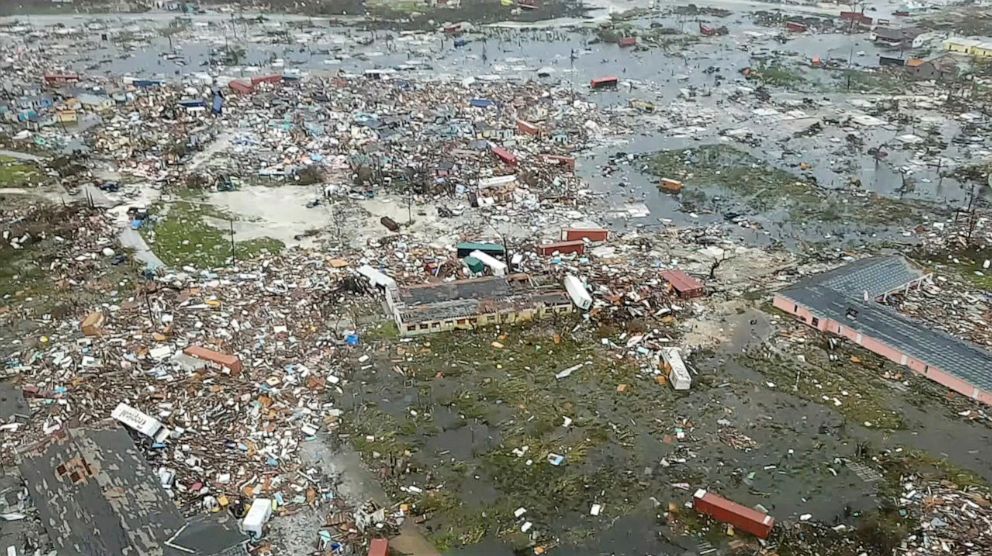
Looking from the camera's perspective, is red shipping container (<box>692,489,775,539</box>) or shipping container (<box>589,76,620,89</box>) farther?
shipping container (<box>589,76,620,89</box>)

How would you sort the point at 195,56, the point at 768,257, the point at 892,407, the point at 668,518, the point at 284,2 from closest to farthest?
the point at 668,518 < the point at 892,407 < the point at 768,257 < the point at 195,56 < the point at 284,2

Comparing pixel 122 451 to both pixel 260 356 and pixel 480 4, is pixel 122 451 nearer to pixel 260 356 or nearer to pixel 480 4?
pixel 260 356

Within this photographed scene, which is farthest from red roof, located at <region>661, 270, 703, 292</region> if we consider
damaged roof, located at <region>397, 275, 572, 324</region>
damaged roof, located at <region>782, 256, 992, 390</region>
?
damaged roof, located at <region>397, 275, 572, 324</region>

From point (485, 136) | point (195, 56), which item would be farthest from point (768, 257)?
point (195, 56)

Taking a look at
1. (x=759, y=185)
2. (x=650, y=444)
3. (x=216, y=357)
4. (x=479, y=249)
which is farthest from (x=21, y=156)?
(x=759, y=185)

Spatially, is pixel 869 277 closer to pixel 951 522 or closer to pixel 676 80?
pixel 951 522

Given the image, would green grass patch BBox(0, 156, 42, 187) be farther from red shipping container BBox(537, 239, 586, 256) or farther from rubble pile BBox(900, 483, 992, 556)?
rubble pile BBox(900, 483, 992, 556)
